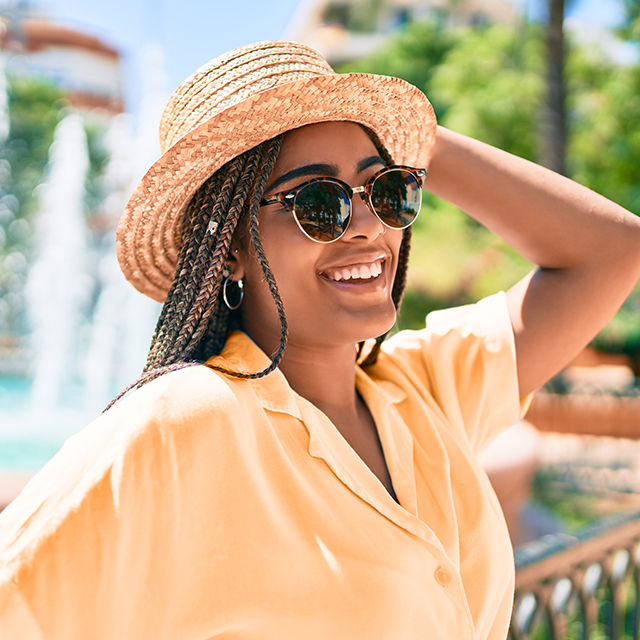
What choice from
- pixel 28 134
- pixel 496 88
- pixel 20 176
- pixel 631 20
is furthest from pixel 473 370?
pixel 28 134

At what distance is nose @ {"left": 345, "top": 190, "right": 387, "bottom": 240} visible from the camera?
159cm

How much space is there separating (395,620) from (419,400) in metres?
0.64

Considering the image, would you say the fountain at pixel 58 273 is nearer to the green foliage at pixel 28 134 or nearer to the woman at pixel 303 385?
the woman at pixel 303 385

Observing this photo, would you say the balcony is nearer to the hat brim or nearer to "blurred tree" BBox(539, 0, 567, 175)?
→ the hat brim

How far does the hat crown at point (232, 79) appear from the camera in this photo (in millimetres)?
1530

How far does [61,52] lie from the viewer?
3916 cm

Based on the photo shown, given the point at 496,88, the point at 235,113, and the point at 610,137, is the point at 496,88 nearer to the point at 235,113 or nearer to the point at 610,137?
the point at 610,137

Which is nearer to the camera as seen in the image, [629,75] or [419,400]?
[419,400]

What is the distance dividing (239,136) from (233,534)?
814 mm

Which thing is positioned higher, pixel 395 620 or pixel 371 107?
pixel 371 107

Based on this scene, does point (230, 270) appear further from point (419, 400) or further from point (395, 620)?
point (395, 620)

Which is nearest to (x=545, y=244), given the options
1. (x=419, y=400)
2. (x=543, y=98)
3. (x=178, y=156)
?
(x=419, y=400)

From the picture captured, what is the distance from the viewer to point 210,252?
157cm

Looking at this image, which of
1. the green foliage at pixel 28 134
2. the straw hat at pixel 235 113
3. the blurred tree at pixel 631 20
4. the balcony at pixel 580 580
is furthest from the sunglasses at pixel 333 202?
the green foliage at pixel 28 134
